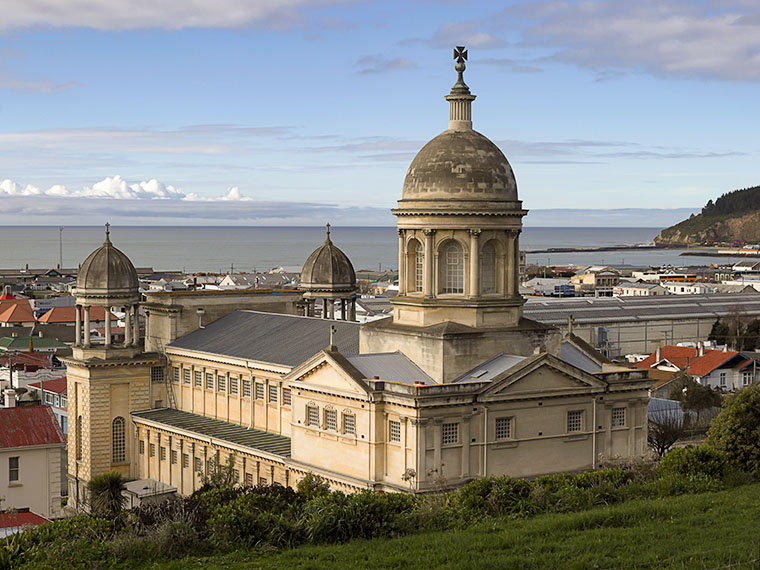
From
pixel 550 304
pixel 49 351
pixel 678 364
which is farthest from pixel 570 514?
pixel 550 304

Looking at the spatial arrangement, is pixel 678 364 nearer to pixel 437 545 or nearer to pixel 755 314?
pixel 755 314

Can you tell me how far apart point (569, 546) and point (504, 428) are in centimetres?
1584

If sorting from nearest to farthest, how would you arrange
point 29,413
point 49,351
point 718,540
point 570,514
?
1. point 718,540
2. point 570,514
3. point 29,413
4. point 49,351

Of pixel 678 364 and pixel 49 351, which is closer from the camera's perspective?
pixel 678 364

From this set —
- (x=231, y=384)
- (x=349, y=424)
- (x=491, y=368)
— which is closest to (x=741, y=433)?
(x=491, y=368)

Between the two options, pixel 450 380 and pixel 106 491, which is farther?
pixel 106 491

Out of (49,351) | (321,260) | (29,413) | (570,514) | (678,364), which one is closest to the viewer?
(570,514)

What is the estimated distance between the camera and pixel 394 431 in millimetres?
41125

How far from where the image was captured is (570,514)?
29.6m

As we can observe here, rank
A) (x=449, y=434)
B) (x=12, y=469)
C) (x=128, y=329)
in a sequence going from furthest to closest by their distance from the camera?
(x=128, y=329) < (x=12, y=469) < (x=449, y=434)

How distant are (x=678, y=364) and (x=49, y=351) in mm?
49524

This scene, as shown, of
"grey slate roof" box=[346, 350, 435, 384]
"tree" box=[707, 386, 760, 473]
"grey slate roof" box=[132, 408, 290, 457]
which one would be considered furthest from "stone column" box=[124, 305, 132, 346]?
"tree" box=[707, 386, 760, 473]

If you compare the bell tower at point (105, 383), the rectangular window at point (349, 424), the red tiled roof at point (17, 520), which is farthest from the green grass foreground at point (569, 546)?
the bell tower at point (105, 383)

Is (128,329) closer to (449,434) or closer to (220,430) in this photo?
(220,430)
